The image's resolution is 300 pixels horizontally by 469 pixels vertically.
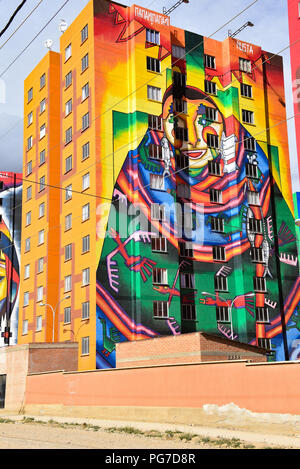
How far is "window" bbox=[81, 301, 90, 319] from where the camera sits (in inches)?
2005

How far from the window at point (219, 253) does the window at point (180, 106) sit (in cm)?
1454

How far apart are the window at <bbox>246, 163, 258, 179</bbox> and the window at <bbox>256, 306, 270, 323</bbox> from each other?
14.0 metres

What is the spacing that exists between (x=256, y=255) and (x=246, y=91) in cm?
1851

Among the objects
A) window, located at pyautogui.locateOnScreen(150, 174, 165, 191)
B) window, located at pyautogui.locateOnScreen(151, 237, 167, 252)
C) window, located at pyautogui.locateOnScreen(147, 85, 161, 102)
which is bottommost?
window, located at pyautogui.locateOnScreen(151, 237, 167, 252)

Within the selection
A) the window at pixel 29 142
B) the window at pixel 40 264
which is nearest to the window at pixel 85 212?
the window at pixel 40 264

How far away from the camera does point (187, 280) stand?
55.5 metres

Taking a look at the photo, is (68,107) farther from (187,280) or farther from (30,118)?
(187,280)

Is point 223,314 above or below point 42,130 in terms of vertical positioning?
below

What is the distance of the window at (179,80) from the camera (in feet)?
197

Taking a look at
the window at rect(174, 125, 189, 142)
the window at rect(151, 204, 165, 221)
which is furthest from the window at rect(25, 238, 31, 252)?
the window at rect(174, 125, 189, 142)

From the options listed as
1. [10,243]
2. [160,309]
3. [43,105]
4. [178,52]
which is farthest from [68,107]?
[10,243]

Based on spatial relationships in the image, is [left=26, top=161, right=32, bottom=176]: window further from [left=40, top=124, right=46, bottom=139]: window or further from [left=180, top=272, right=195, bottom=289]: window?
[left=180, top=272, right=195, bottom=289]: window

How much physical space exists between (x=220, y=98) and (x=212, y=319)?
2437cm
